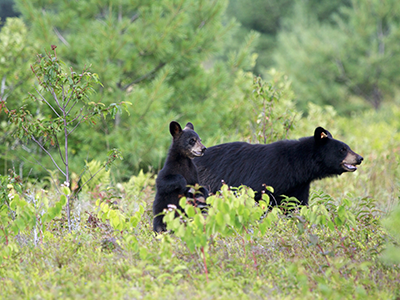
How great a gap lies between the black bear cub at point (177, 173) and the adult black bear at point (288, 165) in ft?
2.91

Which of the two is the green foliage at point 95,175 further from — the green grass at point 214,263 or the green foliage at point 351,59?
the green foliage at point 351,59

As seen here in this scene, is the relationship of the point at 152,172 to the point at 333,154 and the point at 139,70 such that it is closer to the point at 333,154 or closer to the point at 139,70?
the point at 139,70

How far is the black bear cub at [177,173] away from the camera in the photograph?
4.39 metres

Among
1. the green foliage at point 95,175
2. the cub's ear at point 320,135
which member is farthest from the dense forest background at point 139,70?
the cub's ear at point 320,135

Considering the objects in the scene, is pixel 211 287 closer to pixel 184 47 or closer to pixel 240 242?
pixel 240 242

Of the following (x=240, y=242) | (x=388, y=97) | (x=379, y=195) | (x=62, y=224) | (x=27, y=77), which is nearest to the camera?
(x=240, y=242)

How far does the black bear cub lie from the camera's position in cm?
439

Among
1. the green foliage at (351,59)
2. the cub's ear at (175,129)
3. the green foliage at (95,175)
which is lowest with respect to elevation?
the green foliage at (95,175)

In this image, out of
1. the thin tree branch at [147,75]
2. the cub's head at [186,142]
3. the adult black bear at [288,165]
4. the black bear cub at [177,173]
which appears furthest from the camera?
the thin tree branch at [147,75]

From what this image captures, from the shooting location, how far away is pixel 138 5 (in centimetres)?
811

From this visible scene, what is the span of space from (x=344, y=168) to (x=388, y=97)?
18839 millimetres

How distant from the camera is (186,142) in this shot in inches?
180

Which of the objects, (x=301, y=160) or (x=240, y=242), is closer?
(x=240, y=242)

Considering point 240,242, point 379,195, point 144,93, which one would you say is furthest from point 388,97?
point 240,242
